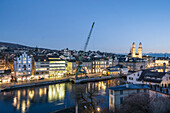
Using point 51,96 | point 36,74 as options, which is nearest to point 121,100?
point 51,96

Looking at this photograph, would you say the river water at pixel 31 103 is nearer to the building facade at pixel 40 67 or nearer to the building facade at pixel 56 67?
the building facade at pixel 40 67

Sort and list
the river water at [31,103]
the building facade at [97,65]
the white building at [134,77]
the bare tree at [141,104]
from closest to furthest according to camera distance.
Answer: the bare tree at [141,104] → the river water at [31,103] → the white building at [134,77] → the building facade at [97,65]

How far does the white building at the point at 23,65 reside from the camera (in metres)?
43.7

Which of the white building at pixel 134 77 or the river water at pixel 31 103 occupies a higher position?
the white building at pixel 134 77

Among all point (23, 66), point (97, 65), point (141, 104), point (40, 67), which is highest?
point (23, 66)

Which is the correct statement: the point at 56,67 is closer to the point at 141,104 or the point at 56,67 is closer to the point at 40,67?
the point at 40,67

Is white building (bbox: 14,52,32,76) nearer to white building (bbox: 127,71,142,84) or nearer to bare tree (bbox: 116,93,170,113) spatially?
white building (bbox: 127,71,142,84)

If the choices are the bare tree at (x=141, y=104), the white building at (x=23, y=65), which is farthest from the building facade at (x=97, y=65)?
the bare tree at (x=141, y=104)

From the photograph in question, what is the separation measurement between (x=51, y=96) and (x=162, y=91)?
66.4 ft

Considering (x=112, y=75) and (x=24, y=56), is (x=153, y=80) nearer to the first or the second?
(x=112, y=75)

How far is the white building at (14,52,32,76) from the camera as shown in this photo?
143ft

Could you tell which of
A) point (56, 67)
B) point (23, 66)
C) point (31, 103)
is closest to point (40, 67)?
point (23, 66)

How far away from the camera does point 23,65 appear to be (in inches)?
1770

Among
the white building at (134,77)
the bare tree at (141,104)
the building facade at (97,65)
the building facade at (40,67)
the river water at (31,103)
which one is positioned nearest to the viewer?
the bare tree at (141,104)
